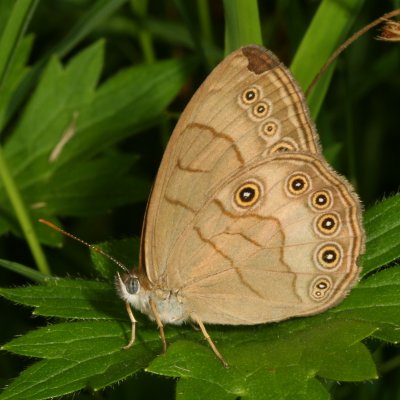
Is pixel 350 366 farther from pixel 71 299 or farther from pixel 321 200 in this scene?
pixel 71 299

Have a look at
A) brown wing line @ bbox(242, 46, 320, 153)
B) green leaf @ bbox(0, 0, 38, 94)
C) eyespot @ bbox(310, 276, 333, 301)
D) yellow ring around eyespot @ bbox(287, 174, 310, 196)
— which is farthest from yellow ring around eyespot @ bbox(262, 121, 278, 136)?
green leaf @ bbox(0, 0, 38, 94)

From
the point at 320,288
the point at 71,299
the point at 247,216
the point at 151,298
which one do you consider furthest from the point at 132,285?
the point at 320,288

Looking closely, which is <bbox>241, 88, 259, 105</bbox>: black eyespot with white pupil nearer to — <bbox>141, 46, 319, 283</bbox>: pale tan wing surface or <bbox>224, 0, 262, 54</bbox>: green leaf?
<bbox>141, 46, 319, 283</bbox>: pale tan wing surface

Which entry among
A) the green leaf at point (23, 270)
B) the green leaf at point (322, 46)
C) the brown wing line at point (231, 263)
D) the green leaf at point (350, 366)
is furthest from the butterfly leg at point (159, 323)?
the green leaf at point (322, 46)

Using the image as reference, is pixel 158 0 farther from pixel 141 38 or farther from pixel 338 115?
pixel 338 115

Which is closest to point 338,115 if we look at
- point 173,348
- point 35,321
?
point 35,321

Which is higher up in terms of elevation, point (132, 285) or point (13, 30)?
point (13, 30)
